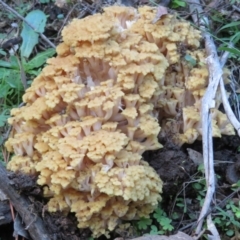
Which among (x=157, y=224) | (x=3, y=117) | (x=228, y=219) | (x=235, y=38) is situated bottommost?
(x=157, y=224)

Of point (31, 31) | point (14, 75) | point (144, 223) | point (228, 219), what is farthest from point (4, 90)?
point (228, 219)

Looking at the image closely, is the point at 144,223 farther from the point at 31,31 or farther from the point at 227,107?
the point at 31,31

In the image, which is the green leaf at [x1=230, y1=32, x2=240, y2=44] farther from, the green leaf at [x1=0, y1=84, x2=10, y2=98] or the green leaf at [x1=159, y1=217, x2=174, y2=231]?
the green leaf at [x1=0, y1=84, x2=10, y2=98]

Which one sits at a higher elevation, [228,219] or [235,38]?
[235,38]

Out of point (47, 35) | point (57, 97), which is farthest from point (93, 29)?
point (47, 35)

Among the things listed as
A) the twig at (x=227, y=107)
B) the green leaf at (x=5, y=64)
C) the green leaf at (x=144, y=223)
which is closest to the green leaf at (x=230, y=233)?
the green leaf at (x=144, y=223)

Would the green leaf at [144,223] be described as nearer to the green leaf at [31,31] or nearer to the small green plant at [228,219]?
the small green plant at [228,219]

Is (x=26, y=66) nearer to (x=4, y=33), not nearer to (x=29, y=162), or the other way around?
(x=4, y=33)
